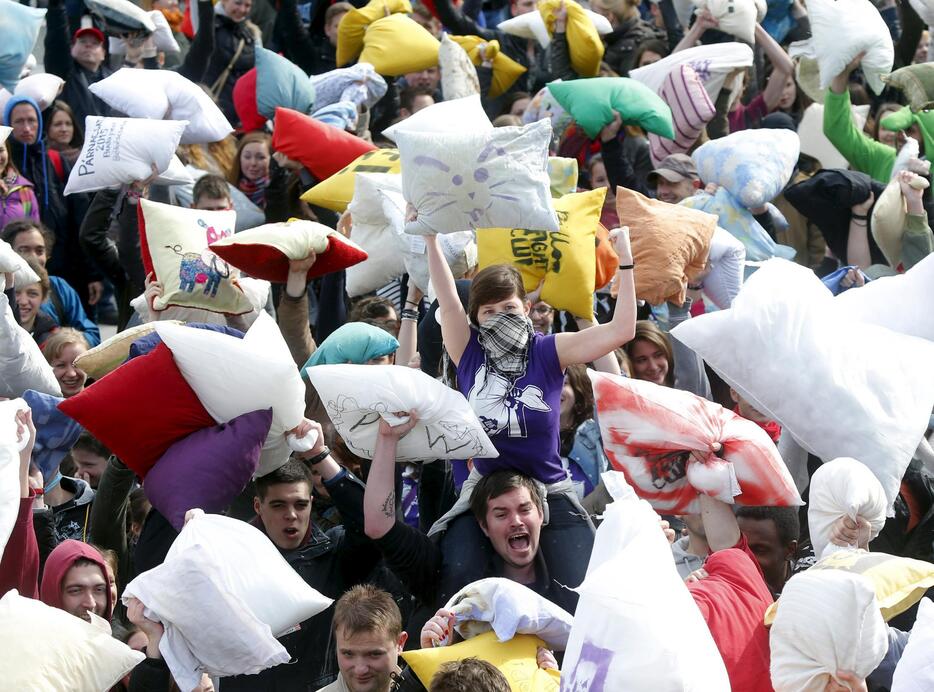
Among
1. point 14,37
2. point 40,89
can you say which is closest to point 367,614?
point 40,89

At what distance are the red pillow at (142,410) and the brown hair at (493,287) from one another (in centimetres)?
84

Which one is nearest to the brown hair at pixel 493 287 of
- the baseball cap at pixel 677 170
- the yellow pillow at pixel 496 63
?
the baseball cap at pixel 677 170

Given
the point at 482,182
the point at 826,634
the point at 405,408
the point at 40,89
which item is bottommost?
the point at 40,89

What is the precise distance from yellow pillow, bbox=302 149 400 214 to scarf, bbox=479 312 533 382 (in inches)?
74.0

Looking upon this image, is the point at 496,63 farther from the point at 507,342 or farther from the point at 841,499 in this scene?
the point at 841,499

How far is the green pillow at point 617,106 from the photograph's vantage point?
7359 millimetres

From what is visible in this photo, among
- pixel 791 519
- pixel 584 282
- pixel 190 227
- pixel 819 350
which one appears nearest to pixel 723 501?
pixel 791 519

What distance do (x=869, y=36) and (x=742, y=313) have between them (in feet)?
10.1

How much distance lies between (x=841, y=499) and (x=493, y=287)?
118 centimetres

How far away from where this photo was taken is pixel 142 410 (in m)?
4.83

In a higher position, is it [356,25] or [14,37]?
[14,37]

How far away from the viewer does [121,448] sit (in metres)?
4.84

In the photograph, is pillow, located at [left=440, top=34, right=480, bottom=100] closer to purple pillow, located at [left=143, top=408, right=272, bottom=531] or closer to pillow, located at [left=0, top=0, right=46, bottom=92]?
pillow, located at [left=0, top=0, right=46, bottom=92]

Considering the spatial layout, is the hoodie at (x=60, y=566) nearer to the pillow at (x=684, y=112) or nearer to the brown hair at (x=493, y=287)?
the brown hair at (x=493, y=287)
